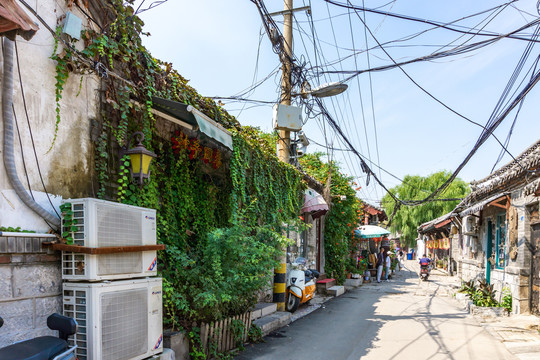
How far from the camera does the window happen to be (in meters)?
11.3

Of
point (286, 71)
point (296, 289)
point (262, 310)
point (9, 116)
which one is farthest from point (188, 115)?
point (296, 289)

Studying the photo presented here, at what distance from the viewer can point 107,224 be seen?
3.73 m

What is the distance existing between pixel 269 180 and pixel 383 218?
23824mm

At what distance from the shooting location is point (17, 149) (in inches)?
135

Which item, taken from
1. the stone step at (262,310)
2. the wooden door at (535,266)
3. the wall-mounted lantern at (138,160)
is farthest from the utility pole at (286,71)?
the wooden door at (535,266)

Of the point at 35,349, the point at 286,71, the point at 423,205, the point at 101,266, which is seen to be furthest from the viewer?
the point at 423,205

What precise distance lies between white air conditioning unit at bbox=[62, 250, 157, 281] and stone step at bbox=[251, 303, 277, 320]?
146 inches

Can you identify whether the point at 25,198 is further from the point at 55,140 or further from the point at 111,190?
the point at 111,190

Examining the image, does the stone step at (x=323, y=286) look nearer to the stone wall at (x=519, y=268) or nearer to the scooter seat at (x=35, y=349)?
the stone wall at (x=519, y=268)

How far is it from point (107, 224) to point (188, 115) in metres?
1.97

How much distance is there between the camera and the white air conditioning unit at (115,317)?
137 inches

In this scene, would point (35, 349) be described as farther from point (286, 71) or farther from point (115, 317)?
point (286, 71)

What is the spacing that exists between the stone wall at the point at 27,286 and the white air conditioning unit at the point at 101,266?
0.53 feet

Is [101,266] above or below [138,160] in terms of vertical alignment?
below
